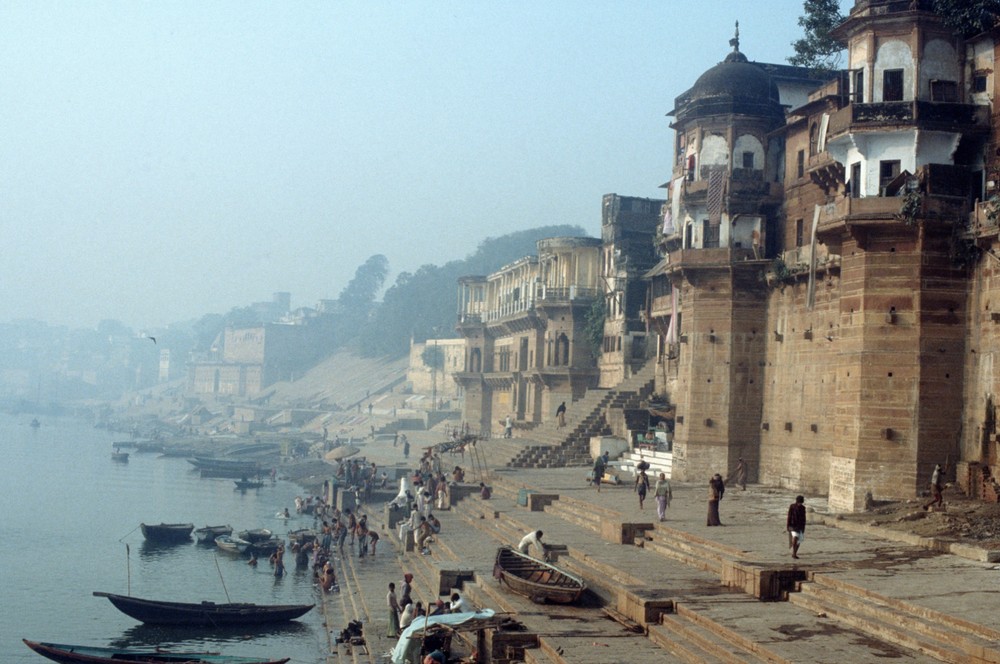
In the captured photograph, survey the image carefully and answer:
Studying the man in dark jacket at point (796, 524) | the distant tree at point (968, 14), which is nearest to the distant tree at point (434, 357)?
the distant tree at point (968, 14)

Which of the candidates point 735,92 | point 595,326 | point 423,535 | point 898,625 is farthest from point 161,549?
point 898,625

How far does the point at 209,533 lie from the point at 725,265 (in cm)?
1964

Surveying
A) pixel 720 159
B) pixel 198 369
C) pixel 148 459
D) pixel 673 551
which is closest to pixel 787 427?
pixel 720 159

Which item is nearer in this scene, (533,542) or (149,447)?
(533,542)

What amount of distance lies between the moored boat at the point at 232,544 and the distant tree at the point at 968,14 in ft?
78.7

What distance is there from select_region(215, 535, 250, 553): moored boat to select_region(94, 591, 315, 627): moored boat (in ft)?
31.3

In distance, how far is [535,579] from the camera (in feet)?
52.4

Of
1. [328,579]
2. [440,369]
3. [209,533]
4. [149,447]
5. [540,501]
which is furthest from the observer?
[149,447]

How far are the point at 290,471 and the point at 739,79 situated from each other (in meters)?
45.2

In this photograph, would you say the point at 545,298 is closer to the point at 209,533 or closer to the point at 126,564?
the point at 209,533

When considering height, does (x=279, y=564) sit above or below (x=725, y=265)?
below

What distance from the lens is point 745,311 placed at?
2725cm

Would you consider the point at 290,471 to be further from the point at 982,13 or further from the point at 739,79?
the point at 982,13

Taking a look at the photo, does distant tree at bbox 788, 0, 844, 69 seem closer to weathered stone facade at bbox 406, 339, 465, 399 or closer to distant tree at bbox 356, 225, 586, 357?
weathered stone facade at bbox 406, 339, 465, 399
